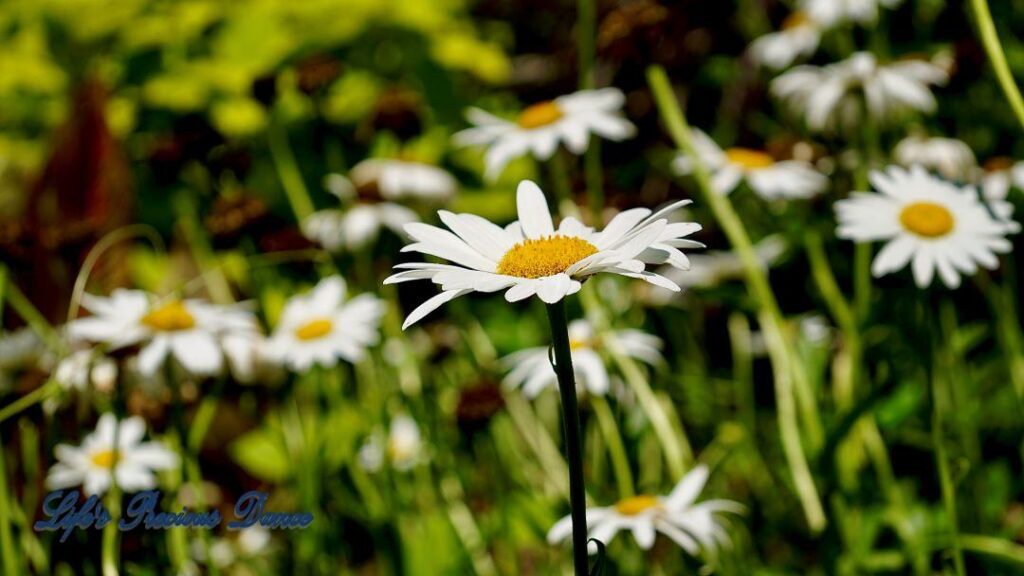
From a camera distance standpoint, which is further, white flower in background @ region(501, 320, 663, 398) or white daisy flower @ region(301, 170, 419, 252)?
white daisy flower @ region(301, 170, 419, 252)

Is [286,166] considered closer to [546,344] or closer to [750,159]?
[546,344]

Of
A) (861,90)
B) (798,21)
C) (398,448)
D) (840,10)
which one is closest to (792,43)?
(798,21)

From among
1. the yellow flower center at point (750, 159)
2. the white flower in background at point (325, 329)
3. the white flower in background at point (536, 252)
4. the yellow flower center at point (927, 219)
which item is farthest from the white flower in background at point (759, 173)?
the white flower in background at point (536, 252)

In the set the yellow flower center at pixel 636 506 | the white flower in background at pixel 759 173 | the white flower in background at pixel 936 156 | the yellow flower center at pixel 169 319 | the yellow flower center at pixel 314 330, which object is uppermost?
the white flower in background at pixel 759 173

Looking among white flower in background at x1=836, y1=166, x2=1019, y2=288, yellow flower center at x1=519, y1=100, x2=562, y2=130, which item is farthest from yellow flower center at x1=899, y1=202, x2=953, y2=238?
yellow flower center at x1=519, y1=100, x2=562, y2=130

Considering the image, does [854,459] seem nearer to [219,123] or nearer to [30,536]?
[30,536]

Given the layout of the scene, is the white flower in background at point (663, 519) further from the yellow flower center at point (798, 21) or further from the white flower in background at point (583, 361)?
the yellow flower center at point (798, 21)

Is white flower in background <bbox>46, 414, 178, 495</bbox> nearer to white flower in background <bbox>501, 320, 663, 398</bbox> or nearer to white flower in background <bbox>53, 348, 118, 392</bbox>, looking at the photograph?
white flower in background <bbox>53, 348, 118, 392</bbox>
